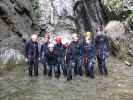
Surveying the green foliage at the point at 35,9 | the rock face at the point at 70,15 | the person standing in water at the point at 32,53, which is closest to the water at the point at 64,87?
the person standing in water at the point at 32,53

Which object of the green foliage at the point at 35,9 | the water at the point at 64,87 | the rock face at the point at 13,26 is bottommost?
the water at the point at 64,87

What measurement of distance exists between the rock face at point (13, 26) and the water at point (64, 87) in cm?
193

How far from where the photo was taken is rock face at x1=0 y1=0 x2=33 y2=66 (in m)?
17.6

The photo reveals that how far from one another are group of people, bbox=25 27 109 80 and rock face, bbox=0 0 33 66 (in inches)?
102

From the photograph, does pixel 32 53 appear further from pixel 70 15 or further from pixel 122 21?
pixel 70 15

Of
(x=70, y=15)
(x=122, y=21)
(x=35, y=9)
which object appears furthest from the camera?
(x=70, y=15)

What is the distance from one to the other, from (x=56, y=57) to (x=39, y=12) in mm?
8694

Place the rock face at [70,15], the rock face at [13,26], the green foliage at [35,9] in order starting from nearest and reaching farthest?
the rock face at [13,26] → the rock face at [70,15] → the green foliage at [35,9]

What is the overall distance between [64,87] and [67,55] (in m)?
1.89

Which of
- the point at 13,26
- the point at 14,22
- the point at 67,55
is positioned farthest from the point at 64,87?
the point at 14,22

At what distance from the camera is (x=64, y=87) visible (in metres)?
13.0

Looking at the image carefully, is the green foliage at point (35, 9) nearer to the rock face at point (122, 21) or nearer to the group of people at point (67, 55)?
the rock face at point (122, 21)

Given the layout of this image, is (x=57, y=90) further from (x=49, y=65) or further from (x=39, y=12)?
(x=39, y=12)

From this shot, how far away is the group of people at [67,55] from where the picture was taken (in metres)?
14.4
